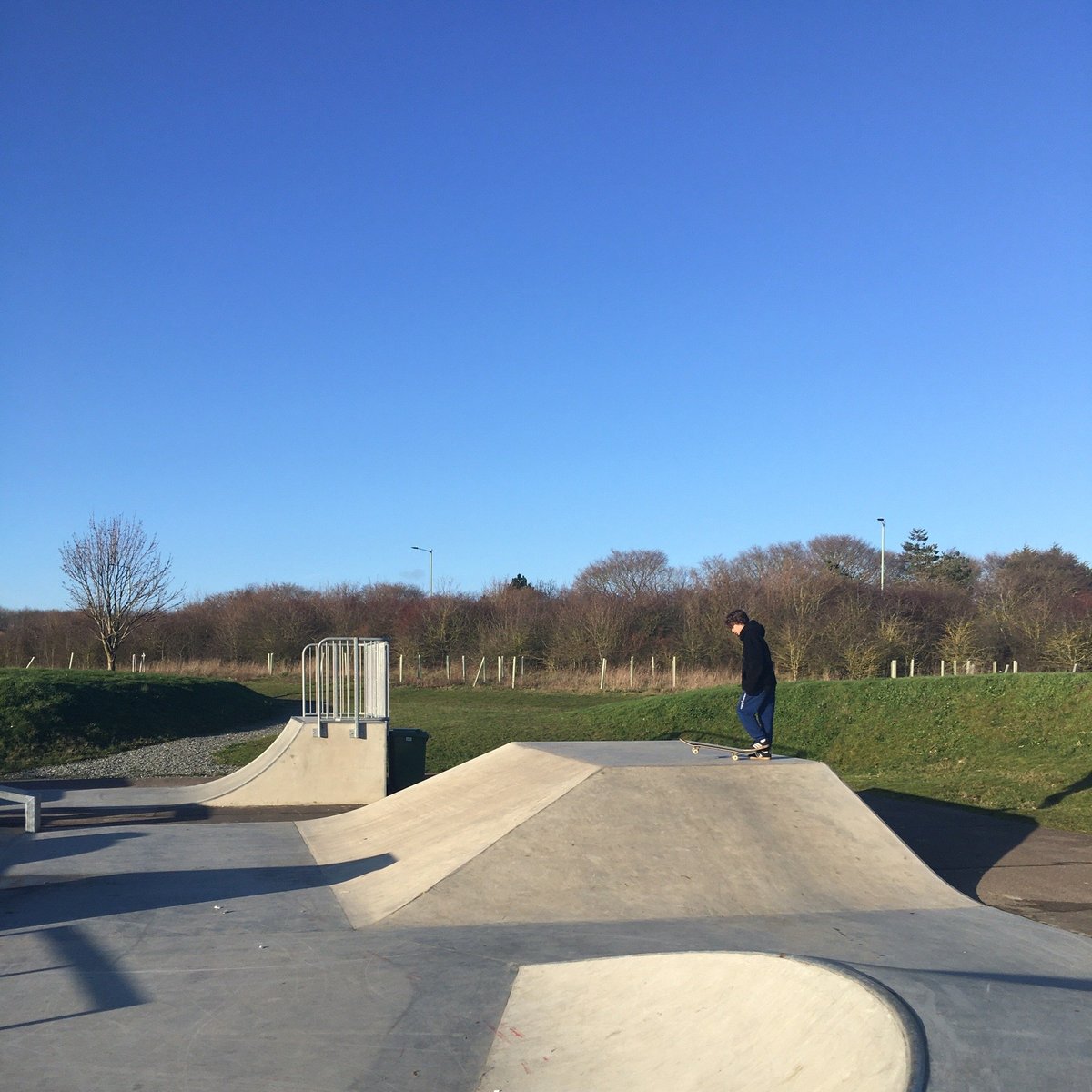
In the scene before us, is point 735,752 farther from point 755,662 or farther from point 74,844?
point 74,844

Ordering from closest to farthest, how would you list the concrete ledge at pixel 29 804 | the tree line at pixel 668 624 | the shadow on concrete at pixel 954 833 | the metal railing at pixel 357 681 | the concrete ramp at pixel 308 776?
the shadow on concrete at pixel 954 833 → the concrete ledge at pixel 29 804 → the concrete ramp at pixel 308 776 → the metal railing at pixel 357 681 → the tree line at pixel 668 624

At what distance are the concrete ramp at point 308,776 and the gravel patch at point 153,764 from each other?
3.83 meters

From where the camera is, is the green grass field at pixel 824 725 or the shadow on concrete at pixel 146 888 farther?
the green grass field at pixel 824 725

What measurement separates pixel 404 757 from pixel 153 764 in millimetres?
→ 7045

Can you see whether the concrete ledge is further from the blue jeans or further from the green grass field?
the blue jeans

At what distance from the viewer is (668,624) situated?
46062mm

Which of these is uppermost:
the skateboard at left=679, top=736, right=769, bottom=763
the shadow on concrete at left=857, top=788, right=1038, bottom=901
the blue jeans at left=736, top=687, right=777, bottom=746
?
the blue jeans at left=736, top=687, right=777, bottom=746

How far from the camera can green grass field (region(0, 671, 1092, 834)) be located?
1620 cm

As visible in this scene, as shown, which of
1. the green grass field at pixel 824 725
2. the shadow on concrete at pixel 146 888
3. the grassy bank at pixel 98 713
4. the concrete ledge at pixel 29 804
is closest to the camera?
the shadow on concrete at pixel 146 888

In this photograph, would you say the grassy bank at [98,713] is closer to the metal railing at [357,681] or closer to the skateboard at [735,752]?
the metal railing at [357,681]

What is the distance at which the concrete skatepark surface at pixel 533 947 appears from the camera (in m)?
4.62

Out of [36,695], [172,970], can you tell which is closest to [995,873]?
[172,970]

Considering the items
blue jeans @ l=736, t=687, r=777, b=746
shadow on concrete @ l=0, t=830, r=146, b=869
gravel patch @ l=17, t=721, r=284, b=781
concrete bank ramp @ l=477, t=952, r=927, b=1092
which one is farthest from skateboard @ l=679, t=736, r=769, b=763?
gravel patch @ l=17, t=721, r=284, b=781

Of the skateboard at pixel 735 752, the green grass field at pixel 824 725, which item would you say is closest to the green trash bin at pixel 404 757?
the green grass field at pixel 824 725
